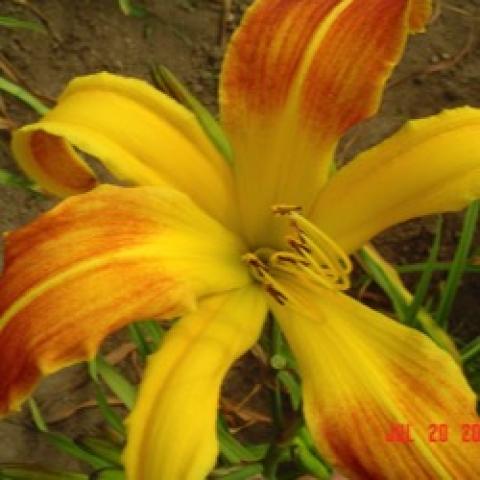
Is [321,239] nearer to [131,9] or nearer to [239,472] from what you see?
[239,472]

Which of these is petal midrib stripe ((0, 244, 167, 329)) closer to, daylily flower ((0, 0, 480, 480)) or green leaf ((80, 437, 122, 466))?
daylily flower ((0, 0, 480, 480))

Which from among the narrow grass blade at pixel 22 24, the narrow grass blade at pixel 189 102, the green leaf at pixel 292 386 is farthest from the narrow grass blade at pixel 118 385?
the narrow grass blade at pixel 22 24

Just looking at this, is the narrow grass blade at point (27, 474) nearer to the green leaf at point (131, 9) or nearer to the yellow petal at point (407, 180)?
the yellow petal at point (407, 180)

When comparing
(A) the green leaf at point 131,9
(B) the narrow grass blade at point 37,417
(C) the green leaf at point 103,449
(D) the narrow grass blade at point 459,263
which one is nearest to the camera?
(D) the narrow grass blade at point 459,263

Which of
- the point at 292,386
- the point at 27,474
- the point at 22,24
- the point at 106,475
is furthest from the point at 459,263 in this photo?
the point at 22,24

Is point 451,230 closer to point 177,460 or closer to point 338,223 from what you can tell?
point 338,223

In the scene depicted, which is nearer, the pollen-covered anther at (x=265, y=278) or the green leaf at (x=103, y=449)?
the pollen-covered anther at (x=265, y=278)
